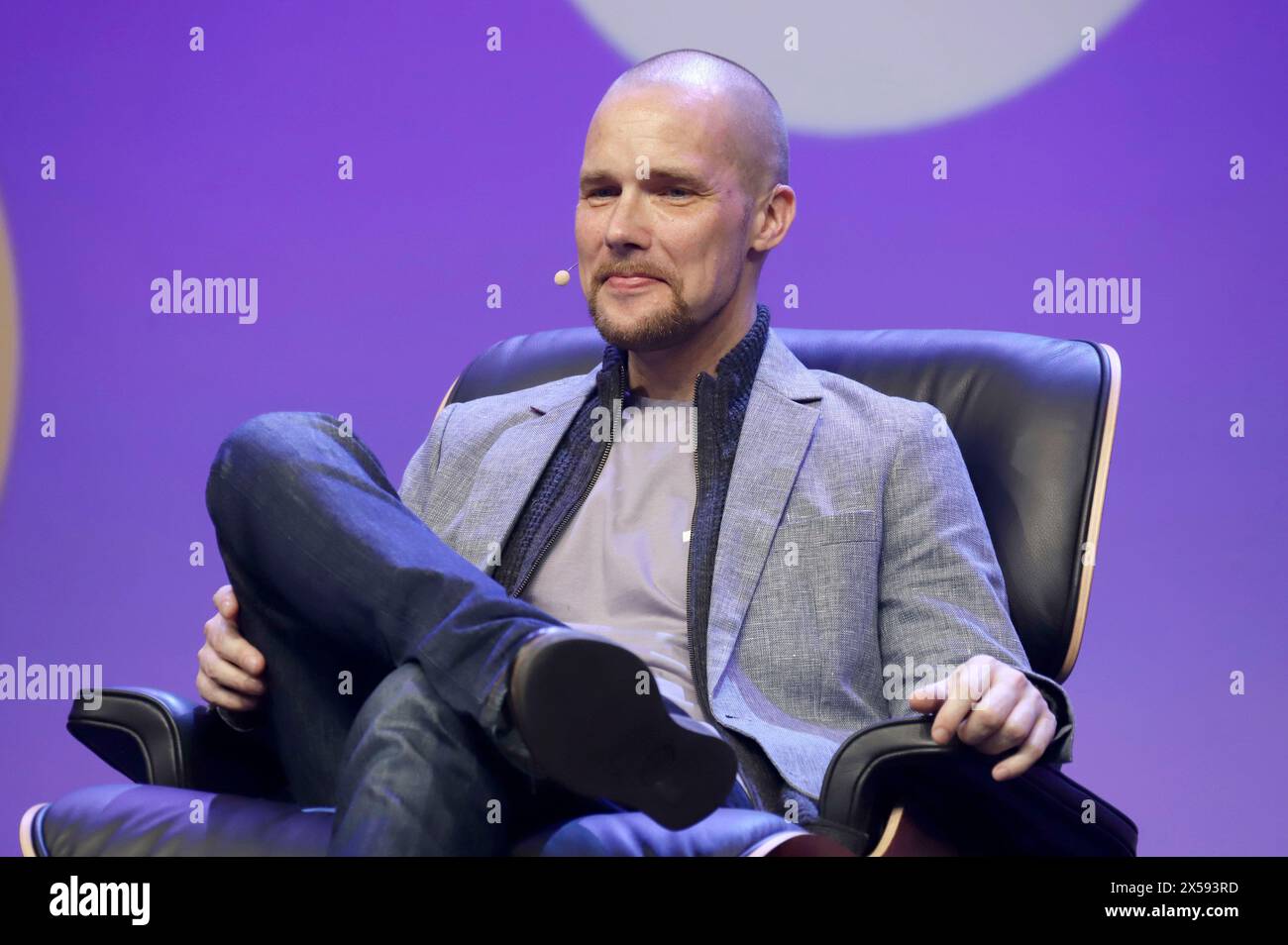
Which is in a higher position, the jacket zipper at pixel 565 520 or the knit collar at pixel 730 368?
the knit collar at pixel 730 368

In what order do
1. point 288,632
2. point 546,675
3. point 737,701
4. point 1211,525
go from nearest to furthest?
point 546,675 < point 288,632 < point 737,701 < point 1211,525

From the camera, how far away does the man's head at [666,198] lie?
1.79m

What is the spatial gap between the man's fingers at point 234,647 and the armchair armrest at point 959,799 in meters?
0.57

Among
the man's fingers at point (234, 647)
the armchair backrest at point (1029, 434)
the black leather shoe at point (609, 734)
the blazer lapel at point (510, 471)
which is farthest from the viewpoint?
the blazer lapel at point (510, 471)

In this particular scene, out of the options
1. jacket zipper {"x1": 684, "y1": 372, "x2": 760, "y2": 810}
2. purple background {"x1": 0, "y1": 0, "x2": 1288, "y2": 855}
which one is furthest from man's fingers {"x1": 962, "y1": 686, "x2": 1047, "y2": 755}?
purple background {"x1": 0, "y1": 0, "x2": 1288, "y2": 855}

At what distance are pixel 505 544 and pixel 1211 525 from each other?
1.25m

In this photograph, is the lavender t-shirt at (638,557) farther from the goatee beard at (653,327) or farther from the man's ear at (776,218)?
the man's ear at (776,218)

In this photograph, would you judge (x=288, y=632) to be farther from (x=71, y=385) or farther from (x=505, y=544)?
(x=71, y=385)

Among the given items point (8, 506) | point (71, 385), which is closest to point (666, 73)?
point (71, 385)

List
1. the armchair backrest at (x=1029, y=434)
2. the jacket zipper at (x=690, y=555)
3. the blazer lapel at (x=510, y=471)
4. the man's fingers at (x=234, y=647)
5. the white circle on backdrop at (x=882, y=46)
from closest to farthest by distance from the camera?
the man's fingers at (x=234, y=647) → the jacket zipper at (x=690, y=555) → the armchair backrest at (x=1029, y=434) → the blazer lapel at (x=510, y=471) → the white circle on backdrop at (x=882, y=46)

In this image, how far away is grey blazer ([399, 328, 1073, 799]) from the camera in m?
→ 1.56

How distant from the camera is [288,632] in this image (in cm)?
139

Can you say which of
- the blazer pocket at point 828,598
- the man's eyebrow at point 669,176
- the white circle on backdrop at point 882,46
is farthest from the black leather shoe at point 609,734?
the white circle on backdrop at point 882,46

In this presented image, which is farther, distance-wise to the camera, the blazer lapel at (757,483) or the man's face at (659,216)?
the man's face at (659,216)
